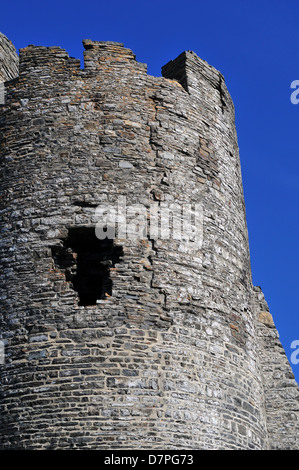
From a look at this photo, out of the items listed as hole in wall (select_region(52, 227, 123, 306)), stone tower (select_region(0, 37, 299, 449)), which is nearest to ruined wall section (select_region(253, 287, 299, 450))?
stone tower (select_region(0, 37, 299, 449))

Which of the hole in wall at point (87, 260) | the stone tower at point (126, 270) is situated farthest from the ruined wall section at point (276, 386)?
the hole in wall at point (87, 260)

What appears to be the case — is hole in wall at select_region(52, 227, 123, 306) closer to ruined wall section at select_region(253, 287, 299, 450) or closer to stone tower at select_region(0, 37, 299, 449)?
stone tower at select_region(0, 37, 299, 449)

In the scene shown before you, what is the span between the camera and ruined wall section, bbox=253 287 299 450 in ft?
32.2

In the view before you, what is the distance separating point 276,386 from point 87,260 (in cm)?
325

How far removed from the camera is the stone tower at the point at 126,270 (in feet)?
25.3

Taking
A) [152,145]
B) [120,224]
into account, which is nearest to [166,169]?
[152,145]

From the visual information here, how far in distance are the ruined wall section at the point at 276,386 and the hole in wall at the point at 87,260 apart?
2.87 m

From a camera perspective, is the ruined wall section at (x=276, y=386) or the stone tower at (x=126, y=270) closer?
the stone tower at (x=126, y=270)

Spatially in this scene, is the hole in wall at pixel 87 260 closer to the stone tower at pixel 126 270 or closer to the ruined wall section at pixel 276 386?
the stone tower at pixel 126 270

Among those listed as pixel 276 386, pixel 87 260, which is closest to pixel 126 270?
pixel 87 260

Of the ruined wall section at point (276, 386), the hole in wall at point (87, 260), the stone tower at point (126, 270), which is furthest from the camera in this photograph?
the ruined wall section at point (276, 386)

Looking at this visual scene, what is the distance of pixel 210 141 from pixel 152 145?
1040 mm

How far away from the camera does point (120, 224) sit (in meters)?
8.51

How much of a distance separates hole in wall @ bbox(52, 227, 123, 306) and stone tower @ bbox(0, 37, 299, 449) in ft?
0.05
